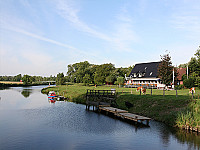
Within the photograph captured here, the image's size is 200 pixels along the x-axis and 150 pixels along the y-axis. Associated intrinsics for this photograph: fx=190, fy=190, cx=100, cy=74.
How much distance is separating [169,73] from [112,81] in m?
35.2

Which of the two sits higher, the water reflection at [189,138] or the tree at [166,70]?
the tree at [166,70]

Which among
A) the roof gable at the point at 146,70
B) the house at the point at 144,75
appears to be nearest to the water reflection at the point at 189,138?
the house at the point at 144,75

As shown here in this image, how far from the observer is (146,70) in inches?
3086

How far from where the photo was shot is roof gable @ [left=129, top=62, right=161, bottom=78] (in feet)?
243

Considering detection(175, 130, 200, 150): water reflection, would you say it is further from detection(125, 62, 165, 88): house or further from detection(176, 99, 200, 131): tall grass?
A: detection(125, 62, 165, 88): house

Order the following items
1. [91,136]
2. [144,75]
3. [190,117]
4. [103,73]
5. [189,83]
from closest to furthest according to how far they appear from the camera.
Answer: [91,136] → [190,117] → [189,83] → [144,75] → [103,73]

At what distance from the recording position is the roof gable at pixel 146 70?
2913 inches

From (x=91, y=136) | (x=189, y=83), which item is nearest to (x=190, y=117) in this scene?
(x=91, y=136)

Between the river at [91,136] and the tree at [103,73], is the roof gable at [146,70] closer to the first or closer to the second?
the tree at [103,73]

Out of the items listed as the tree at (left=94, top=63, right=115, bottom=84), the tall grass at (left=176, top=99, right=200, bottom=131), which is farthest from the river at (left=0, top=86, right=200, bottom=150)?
the tree at (left=94, top=63, right=115, bottom=84)

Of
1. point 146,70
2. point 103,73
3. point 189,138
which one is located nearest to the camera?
point 189,138

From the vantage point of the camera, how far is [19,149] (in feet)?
51.4

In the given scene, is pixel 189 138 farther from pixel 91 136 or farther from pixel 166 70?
pixel 166 70

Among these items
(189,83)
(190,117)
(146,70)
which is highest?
(146,70)
